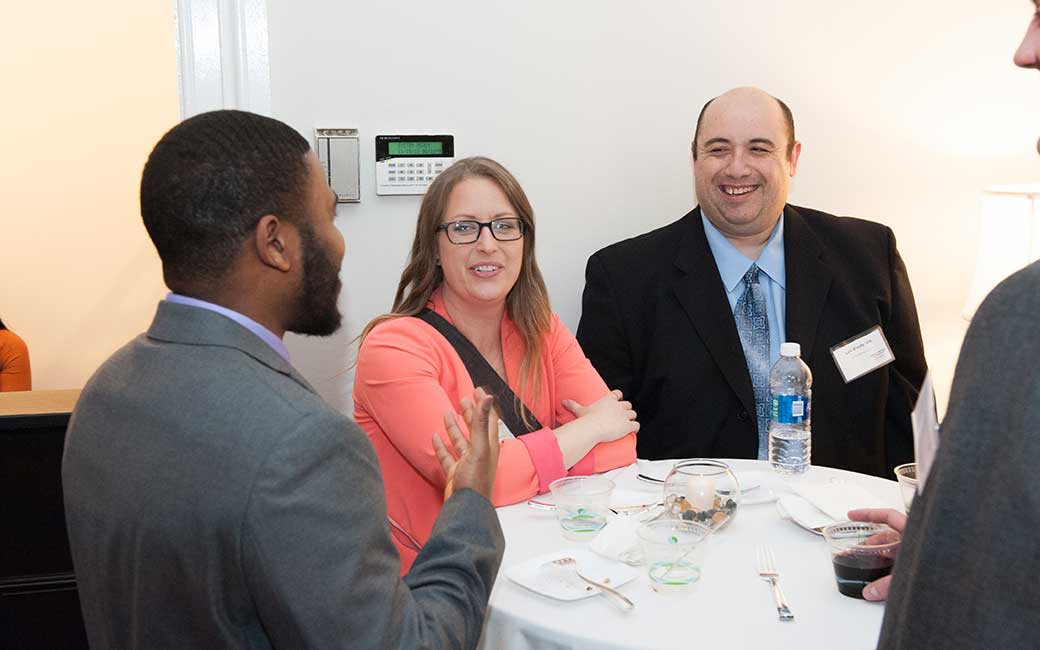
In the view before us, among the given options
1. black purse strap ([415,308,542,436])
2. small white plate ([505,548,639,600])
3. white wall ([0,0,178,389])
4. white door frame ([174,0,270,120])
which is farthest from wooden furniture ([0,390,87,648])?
white wall ([0,0,178,389])

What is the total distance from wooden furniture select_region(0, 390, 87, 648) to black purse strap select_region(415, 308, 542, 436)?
1.40m

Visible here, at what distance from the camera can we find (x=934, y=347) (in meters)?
3.83

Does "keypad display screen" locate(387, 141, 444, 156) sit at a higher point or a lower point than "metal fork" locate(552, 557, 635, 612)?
higher

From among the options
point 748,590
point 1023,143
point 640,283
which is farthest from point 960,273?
point 748,590

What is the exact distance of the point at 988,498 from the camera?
0.59 meters

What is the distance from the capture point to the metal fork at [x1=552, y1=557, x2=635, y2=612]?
61.7 inches

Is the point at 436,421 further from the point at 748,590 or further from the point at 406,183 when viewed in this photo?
the point at 406,183

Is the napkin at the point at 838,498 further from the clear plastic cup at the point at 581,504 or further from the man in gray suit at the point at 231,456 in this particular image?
the man in gray suit at the point at 231,456

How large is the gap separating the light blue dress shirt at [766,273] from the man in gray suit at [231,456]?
6.64ft

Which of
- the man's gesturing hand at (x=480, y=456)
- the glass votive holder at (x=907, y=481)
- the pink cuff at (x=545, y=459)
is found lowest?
the pink cuff at (x=545, y=459)

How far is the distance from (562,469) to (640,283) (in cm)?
115

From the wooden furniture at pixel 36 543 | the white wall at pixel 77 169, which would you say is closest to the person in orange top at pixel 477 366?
the wooden furniture at pixel 36 543

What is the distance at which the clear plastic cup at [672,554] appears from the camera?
1639 millimetres

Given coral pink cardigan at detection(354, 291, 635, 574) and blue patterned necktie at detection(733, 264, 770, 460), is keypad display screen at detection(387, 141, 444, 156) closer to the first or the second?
coral pink cardigan at detection(354, 291, 635, 574)
